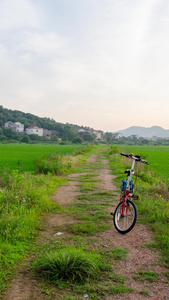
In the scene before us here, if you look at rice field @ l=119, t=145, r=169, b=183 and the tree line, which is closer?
rice field @ l=119, t=145, r=169, b=183

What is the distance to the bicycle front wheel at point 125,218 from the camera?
518 cm

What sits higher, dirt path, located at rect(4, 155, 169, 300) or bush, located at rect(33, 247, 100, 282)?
bush, located at rect(33, 247, 100, 282)

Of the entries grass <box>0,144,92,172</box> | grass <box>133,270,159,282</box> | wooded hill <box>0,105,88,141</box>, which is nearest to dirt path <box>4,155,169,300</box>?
grass <box>133,270,159,282</box>

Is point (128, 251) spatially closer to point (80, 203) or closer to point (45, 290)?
point (45, 290)

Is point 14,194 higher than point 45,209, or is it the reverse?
point 14,194

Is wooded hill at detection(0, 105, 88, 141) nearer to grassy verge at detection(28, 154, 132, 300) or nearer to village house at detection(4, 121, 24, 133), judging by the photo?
village house at detection(4, 121, 24, 133)

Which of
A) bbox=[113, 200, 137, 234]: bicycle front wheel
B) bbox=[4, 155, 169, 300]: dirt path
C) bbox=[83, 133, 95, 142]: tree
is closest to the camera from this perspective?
bbox=[4, 155, 169, 300]: dirt path

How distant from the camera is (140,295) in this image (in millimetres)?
3141

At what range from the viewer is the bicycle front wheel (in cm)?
518

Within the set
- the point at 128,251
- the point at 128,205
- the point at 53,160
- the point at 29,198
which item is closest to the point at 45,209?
the point at 29,198

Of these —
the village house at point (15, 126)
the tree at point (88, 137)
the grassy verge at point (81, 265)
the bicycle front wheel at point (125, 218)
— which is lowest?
the grassy verge at point (81, 265)

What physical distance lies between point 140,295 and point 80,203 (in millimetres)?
4664

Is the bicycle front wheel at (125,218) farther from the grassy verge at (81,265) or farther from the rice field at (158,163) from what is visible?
the rice field at (158,163)

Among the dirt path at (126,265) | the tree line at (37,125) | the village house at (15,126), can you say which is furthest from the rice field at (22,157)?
the village house at (15,126)
